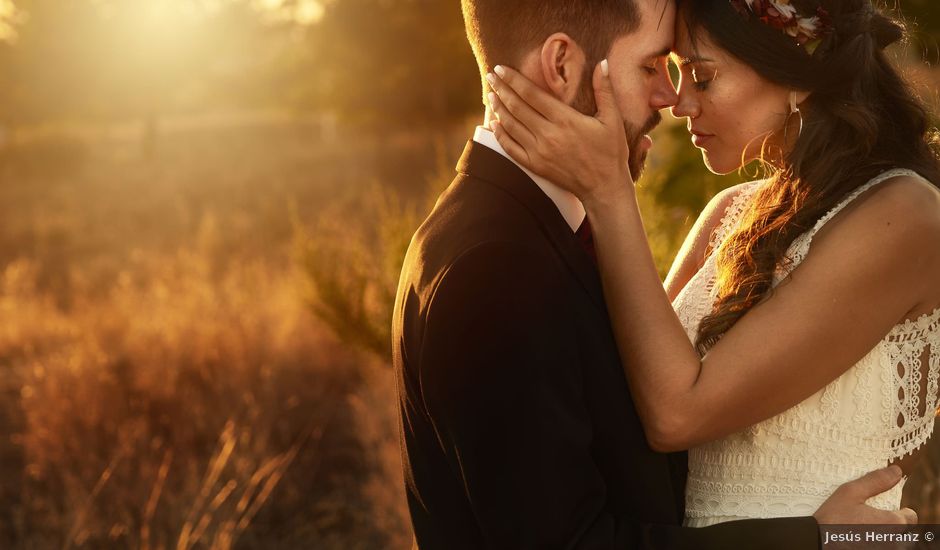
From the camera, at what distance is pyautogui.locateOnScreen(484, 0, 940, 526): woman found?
2.22 m

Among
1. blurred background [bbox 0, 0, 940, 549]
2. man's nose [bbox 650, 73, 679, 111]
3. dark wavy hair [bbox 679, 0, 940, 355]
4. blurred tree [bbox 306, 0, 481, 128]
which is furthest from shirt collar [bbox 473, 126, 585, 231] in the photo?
blurred tree [bbox 306, 0, 481, 128]

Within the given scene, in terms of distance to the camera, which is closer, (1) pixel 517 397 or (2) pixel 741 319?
(1) pixel 517 397

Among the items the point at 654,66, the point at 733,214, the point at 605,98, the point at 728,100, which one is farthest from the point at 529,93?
the point at 733,214

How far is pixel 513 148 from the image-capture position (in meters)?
2.24

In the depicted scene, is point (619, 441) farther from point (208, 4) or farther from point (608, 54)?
point (208, 4)

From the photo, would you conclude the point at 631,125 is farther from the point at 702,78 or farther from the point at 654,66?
the point at 702,78

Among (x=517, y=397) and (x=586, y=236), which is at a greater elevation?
(x=586, y=236)

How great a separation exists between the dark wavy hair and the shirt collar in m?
0.48

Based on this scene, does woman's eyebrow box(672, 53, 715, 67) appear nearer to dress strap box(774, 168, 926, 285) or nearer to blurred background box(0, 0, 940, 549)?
dress strap box(774, 168, 926, 285)

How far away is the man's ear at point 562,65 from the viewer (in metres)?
2.27

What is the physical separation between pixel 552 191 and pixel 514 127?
0.18m

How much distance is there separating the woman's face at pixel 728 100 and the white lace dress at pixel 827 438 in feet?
1.34

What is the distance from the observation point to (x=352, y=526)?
607 centimetres

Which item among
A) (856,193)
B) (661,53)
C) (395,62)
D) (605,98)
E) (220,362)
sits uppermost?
(395,62)
